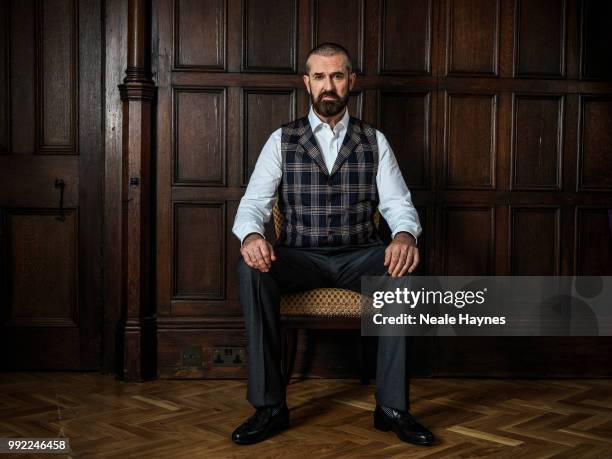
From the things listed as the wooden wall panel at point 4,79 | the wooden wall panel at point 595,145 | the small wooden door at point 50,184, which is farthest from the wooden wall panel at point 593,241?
the wooden wall panel at point 4,79

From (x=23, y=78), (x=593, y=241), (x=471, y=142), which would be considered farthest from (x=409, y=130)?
(x=23, y=78)

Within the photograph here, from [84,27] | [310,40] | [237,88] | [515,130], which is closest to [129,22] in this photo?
[84,27]

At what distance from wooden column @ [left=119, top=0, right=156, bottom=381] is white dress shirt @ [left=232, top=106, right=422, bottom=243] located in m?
0.67

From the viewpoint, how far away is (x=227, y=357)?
329cm

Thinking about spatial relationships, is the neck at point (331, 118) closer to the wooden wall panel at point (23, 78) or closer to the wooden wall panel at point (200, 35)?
the wooden wall panel at point (200, 35)

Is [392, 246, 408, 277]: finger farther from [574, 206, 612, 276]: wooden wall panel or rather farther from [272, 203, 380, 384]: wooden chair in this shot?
[574, 206, 612, 276]: wooden wall panel

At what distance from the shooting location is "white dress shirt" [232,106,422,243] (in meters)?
2.76

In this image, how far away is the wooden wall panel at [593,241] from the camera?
340 centimetres

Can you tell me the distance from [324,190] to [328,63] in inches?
19.5

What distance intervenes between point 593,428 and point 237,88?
6.67ft

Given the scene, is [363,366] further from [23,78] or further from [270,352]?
[23,78]

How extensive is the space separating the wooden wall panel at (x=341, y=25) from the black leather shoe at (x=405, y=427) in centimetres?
162

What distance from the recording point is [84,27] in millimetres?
3281

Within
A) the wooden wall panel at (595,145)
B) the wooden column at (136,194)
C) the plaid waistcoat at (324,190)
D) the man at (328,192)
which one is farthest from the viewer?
the wooden wall panel at (595,145)
